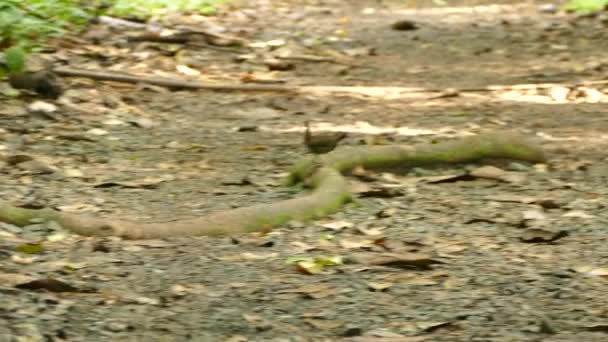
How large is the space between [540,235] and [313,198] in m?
0.83

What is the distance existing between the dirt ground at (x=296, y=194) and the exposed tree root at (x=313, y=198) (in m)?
0.05

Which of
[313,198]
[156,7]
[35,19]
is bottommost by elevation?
[313,198]

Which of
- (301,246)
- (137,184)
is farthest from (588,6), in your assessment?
(301,246)

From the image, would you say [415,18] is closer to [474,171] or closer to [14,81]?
[14,81]

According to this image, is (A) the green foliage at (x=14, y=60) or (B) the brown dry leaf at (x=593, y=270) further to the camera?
(A) the green foliage at (x=14, y=60)

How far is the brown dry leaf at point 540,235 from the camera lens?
13.9 ft

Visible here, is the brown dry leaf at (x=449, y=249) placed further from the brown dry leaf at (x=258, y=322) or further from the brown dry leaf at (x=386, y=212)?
the brown dry leaf at (x=258, y=322)

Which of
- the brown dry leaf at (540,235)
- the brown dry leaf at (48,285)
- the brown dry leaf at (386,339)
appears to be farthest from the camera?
the brown dry leaf at (540,235)

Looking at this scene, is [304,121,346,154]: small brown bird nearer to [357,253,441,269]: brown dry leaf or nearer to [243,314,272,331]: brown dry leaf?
[357,253,441,269]: brown dry leaf

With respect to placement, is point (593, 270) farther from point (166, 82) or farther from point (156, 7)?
point (156, 7)

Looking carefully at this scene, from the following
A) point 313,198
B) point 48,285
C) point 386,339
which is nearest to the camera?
point 386,339

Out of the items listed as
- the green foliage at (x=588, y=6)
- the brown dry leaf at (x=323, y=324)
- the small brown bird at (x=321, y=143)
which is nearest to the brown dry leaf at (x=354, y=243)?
the brown dry leaf at (x=323, y=324)

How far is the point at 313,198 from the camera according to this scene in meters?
4.59

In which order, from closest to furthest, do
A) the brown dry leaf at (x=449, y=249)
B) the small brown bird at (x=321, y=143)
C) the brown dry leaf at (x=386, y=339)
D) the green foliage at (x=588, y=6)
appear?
the brown dry leaf at (x=386, y=339) → the brown dry leaf at (x=449, y=249) → the small brown bird at (x=321, y=143) → the green foliage at (x=588, y=6)
